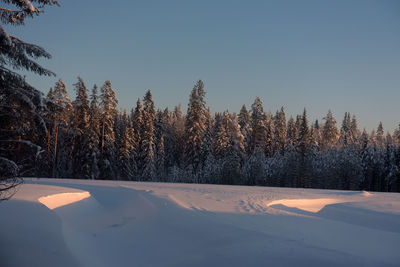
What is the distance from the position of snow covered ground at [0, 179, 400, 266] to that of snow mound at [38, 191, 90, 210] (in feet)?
0.28

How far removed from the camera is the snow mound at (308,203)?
14.6 metres

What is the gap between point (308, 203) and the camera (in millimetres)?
15875

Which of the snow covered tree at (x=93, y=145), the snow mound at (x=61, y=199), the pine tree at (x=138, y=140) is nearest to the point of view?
the snow mound at (x=61, y=199)

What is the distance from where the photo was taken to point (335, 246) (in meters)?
7.86

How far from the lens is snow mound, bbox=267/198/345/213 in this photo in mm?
14609

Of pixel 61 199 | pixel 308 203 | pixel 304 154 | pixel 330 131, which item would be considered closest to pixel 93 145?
pixel 61 199

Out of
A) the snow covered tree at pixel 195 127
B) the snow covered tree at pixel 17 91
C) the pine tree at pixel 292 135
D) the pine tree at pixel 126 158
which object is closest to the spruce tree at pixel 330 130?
the pine tree at pixel 292 135

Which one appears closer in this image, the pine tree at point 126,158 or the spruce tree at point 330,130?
the pine tree at point 126,158

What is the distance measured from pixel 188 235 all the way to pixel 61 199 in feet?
26.5

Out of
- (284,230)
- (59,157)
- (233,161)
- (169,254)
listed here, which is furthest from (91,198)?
(59,157)

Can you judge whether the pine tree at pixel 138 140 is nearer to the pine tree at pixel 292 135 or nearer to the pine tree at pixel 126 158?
the pine tree at pixel 126 158

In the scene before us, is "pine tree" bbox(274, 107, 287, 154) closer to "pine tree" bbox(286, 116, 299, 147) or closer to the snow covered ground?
"pine tree" bbox(286, 116, 299, 147)

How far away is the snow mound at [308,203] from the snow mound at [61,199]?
990 cm

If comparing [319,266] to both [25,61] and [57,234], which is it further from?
[25,61]
